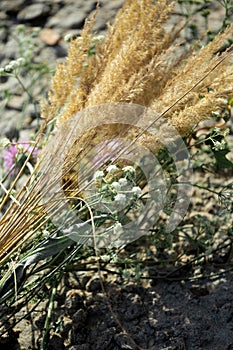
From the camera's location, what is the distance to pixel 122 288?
1.82 metres

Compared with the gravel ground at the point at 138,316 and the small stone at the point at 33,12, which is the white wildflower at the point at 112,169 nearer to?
the gravel ground at the point at 138,316

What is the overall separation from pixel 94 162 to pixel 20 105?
105 centimetres

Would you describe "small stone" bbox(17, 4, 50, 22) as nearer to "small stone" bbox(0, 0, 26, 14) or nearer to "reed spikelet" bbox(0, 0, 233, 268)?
"small stone" bbox(0, 0, 26, 14)

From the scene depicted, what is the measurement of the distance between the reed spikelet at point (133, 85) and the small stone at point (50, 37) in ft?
3.64

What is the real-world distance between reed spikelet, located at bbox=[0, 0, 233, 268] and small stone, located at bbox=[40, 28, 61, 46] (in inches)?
43.7

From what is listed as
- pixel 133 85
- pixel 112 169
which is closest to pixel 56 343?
pixel 112 169

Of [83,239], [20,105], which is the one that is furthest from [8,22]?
[83,239]

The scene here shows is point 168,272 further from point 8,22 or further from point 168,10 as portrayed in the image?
point 8,22

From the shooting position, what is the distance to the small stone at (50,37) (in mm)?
2721

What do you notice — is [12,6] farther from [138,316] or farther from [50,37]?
[138,316]

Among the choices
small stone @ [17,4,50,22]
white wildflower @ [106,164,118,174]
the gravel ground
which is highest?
white wildflower @ [106,164,118,174]

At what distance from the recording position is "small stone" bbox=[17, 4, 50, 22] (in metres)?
2.82

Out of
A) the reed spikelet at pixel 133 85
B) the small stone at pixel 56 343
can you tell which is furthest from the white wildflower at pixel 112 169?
the small stone at pixel 56 343

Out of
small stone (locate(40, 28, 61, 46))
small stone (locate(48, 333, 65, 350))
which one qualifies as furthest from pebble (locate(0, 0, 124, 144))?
small stone (locate(48, 333, 65, 350))
